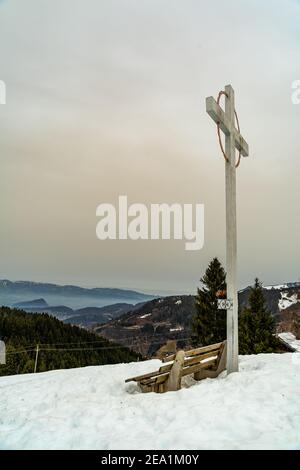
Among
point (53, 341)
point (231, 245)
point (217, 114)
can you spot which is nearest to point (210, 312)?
point (231, 245)

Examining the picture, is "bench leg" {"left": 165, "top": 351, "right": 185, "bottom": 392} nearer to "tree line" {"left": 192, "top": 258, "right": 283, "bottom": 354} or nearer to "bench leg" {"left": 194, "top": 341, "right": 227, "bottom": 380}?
"bench leg" {"left": 194, "top": 341, "right": 227, "bottom": 380}

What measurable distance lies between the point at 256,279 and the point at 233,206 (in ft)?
44.6

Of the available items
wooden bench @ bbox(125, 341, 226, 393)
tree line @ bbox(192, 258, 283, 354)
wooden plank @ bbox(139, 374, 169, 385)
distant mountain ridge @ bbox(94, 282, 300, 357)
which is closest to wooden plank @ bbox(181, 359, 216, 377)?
wooden bench @ bbox(125, 341, 226, 393)

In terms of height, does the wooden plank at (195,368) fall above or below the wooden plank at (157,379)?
above

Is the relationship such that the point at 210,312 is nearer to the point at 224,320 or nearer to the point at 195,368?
the point at 224,320

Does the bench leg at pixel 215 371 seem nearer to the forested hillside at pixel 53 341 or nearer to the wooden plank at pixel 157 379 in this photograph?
the wooden plank at pixel 157 379

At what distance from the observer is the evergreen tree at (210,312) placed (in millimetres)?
21469

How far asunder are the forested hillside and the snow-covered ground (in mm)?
39024

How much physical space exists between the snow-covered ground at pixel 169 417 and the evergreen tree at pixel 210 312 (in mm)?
14608

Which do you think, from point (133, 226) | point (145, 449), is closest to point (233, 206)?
point (133, 226)

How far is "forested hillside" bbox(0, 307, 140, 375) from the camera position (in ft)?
152

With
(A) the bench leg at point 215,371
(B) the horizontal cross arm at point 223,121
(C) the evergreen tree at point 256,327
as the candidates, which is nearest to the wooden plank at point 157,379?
(A) the bench leg at point 215,371

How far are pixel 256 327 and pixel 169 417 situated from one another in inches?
585

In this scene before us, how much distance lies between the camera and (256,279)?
788 inches
